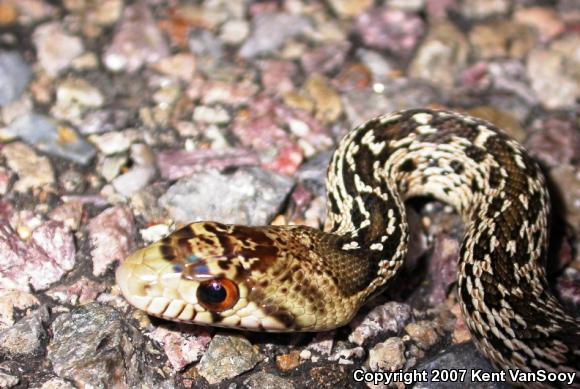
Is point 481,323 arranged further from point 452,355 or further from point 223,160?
point 223,160

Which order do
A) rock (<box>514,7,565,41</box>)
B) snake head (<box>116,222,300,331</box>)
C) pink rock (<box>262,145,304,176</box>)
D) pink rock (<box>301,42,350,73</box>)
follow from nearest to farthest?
snake head (<box>116,222,300,331</box>), pink rock (<box>262,145,304,176</box>), pink rock (<box>301,42,350,73</box>), rock (<box>514,7,565,41</box>)

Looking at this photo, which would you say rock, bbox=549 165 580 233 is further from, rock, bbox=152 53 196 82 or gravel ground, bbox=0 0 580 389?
rock, bbox=152 53 196 82

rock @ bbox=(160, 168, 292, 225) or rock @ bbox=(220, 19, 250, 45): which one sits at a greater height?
rock @ bbox=(220, 19, 250, 45)

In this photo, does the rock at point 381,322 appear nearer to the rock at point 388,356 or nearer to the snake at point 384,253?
the rock at point 388,356

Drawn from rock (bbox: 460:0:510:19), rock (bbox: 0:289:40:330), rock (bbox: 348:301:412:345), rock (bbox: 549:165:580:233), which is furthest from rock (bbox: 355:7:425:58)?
rock (bbox: 0:289:40:330)

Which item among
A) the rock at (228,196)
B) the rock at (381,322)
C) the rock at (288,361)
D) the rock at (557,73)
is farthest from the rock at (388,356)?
the rock at (557,73)

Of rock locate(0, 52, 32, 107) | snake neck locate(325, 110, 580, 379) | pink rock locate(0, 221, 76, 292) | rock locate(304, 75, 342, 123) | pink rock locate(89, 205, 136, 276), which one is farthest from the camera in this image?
rock locate(304, 75, 342, 123)

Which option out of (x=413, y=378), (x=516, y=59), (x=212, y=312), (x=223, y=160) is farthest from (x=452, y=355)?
(x=516, y=59)

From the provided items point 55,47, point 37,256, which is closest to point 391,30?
point 55,47
